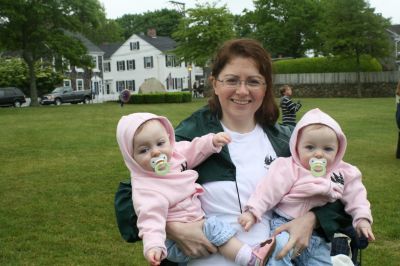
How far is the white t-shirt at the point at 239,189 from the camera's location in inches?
103

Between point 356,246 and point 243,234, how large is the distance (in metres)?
0.70

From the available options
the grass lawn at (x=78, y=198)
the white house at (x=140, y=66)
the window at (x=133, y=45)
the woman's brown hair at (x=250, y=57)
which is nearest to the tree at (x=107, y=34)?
the white house at (x=140, y=66)

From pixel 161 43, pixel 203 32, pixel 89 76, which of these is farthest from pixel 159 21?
pixel 203 32

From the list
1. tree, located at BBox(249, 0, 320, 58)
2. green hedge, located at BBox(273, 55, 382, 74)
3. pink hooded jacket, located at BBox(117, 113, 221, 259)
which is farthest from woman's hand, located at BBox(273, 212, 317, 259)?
tree, located at BBox(249, 0, 320, 58)

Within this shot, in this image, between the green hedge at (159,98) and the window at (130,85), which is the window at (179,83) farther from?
the green hedge at (159,98)

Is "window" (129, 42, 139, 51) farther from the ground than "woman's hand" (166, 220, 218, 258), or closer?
farther from the ground

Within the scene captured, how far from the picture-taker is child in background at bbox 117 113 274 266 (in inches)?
98.5

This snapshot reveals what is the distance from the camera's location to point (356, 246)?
2.88 meters

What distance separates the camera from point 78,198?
8227mm

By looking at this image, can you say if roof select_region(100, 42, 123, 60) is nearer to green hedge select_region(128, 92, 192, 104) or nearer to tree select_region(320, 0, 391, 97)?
green hedge select_region(128, 92, 192, 104)

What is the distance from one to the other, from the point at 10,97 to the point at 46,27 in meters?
5.93

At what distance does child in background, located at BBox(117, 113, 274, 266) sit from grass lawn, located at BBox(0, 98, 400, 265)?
3.17 metres

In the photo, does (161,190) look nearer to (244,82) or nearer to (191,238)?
(191,238)

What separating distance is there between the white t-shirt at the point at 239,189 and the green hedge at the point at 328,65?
41382 millimetres
